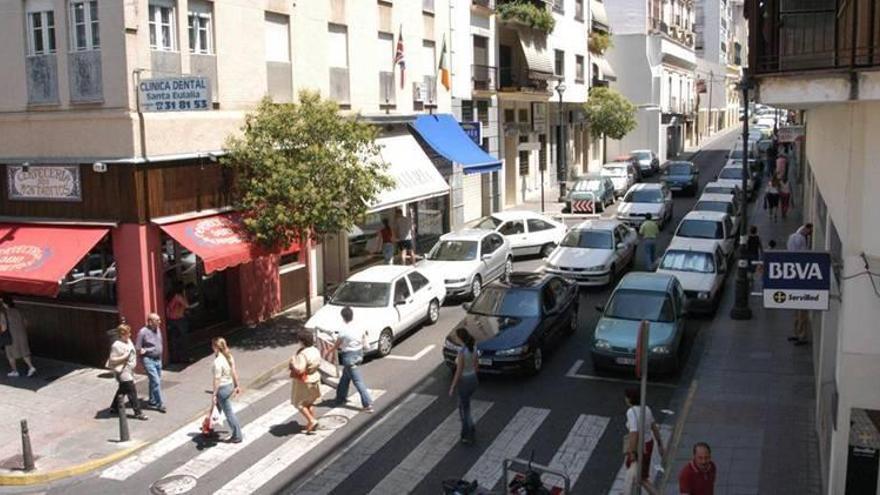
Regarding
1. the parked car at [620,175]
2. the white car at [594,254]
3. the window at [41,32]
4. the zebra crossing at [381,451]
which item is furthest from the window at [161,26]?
the parked car at [620,175]

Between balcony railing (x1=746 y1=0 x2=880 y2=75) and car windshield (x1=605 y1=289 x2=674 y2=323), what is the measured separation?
7318 millimetres

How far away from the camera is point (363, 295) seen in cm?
1884

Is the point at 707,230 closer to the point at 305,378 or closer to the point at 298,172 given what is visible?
the point at 298,172

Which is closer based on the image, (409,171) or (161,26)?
(161,26)

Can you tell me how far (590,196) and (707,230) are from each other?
43.0ft

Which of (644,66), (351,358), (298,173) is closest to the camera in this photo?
(351,358)

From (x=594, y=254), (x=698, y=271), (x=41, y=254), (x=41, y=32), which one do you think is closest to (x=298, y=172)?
(x=41, y=254)

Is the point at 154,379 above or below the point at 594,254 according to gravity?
below

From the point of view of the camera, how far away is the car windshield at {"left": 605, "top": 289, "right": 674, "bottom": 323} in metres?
16.8

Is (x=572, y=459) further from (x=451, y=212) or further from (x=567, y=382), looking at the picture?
(x=451, y=212)

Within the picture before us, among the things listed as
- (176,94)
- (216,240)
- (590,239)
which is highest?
(176,94)

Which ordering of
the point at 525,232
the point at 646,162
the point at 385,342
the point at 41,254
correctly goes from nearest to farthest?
the point at 41,254 < the point at 385,342 < the point at 525,232 < the point at 646,162

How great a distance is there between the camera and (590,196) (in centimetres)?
3806

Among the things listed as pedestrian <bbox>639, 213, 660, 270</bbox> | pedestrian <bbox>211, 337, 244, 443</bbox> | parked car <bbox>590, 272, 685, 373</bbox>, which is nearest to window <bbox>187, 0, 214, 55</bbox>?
pedestrian <bbox>211, 337, 244, 443</bbox>
